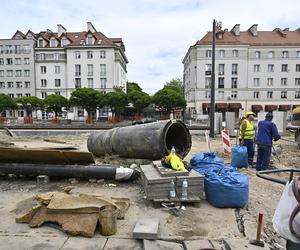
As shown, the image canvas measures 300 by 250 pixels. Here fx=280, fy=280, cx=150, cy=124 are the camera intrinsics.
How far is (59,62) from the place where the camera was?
56.8 metres

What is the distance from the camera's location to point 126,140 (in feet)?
25.7

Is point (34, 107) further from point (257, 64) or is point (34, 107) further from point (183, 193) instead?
point (183, 193)

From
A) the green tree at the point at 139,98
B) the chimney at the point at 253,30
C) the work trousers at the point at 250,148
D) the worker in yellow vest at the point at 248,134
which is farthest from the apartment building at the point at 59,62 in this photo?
the work trousers at the point at 250,148

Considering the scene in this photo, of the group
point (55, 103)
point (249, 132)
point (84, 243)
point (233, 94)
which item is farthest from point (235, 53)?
point (84, 243)

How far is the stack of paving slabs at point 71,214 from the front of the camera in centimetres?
390

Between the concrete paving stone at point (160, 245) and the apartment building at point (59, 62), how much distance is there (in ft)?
173

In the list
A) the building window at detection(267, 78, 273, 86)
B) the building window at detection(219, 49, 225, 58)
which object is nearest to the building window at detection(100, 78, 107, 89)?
the building window at detection(219, 49, 225, 58)

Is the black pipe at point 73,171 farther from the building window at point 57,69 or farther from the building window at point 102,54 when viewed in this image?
the building window at point 57,69

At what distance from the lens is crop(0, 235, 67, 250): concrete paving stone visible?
3.56 metres

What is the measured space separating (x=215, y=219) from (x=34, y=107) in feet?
153

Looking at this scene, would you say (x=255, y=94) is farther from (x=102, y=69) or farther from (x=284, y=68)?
(x=102, y=69)

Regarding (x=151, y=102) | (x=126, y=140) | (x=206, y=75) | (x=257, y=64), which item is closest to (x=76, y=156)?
(x=126, y=140)

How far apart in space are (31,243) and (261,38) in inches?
2361

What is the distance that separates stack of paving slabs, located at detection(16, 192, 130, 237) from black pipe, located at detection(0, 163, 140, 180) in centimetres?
175
